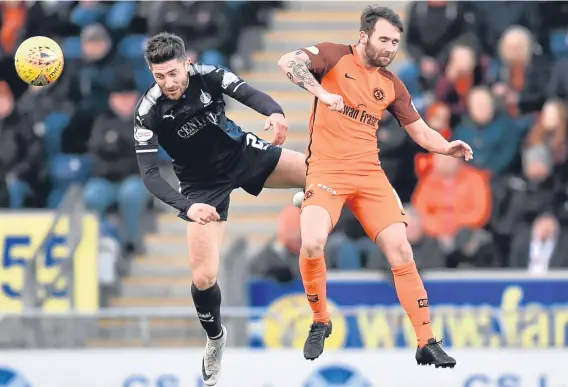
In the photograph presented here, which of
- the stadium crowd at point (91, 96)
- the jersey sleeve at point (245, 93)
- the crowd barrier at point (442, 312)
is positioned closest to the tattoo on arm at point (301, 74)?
the jersey sleeve at point (245, 93)

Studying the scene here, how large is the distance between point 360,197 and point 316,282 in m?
0.71

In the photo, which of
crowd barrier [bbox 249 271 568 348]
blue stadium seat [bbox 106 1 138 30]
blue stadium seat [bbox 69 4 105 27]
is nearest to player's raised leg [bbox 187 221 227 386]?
crowd barrier [bbox 249 271 568 348]

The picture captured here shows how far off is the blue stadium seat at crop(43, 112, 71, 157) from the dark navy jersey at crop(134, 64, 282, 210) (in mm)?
6116

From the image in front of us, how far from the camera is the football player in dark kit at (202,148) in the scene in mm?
11758

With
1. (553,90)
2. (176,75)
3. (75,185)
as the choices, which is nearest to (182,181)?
(176,75)

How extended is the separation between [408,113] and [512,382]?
13.0ft

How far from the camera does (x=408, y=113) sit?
39.6 feet

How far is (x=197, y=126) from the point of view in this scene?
1216 cm

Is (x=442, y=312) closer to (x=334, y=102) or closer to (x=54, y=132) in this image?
(x=334, y=102)

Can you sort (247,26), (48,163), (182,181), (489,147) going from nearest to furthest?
(182,181) < (489,147) < (48,163) < (247,26)

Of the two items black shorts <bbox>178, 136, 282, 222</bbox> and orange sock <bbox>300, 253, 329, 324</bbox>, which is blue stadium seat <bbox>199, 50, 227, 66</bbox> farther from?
orange sock <bbox>300, 253, 329, 324</bbox>

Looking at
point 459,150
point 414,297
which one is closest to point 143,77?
point 459,150

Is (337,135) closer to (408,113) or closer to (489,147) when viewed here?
(408,113)

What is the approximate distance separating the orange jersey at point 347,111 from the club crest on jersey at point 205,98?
80cm
